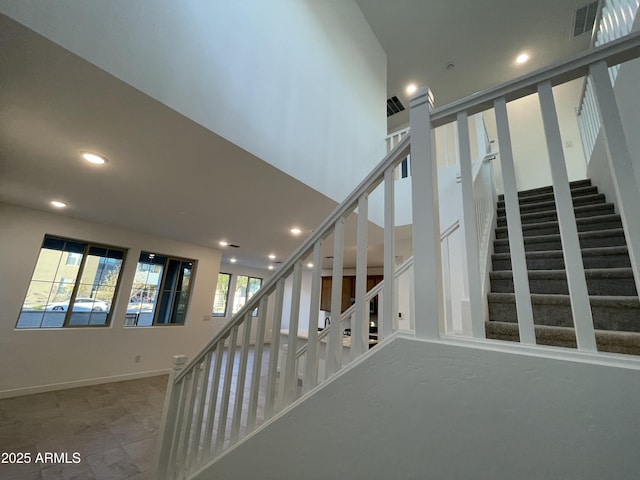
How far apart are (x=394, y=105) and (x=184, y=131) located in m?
4.65

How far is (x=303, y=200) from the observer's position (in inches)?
111

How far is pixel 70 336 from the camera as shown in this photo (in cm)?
389

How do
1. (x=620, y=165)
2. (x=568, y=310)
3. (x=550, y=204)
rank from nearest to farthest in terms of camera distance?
(x=620, y=165) → (x=568, y=310) → (x=550, y=204)

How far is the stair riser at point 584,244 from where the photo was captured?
2043mm

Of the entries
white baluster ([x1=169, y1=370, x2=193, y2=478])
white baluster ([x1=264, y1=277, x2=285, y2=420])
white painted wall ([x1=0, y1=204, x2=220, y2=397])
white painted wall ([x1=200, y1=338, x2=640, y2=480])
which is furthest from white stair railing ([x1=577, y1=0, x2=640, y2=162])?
white painted wall ([x1=0, y1=204, x2=220, y2=397])

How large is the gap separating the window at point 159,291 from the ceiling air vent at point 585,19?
7248 millimetres

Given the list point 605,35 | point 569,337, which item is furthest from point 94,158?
point 605,35

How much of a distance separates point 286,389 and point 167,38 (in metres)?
2.11

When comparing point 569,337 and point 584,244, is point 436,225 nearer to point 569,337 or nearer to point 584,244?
point 569,337

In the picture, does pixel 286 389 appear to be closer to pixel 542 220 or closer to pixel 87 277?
pixel 542 220

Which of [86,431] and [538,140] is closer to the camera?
[86,431]

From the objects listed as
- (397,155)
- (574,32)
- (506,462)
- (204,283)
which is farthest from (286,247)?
(574,32)

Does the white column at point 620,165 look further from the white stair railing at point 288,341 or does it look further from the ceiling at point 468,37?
the ceiling at point 468,37

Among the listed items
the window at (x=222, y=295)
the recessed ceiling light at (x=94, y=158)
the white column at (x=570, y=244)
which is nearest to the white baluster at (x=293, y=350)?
the white column at (x=570, y=244)
